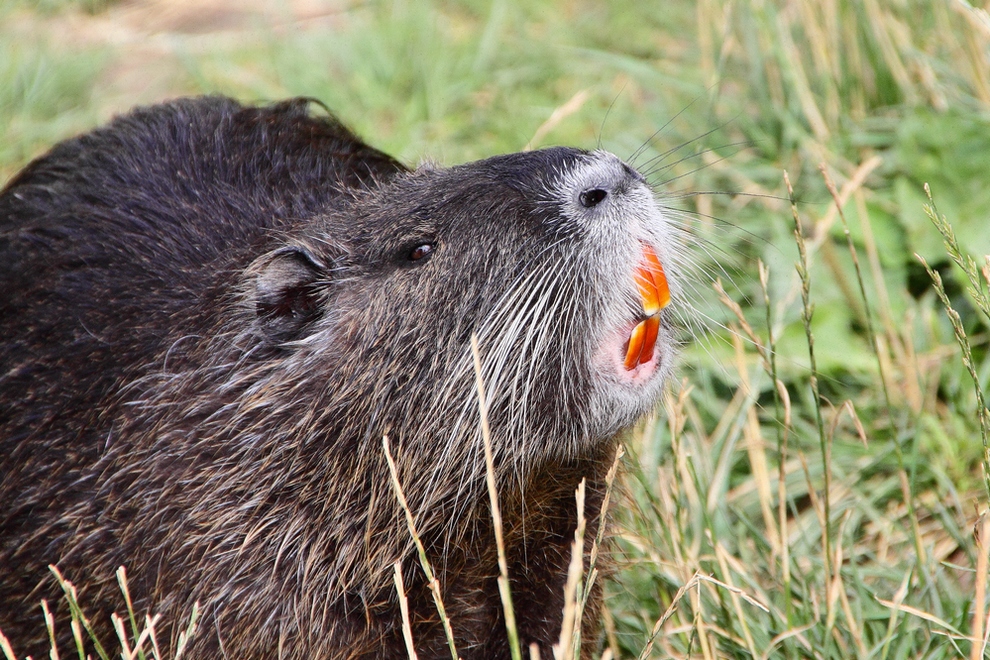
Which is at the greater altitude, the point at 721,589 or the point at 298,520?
the point at 298,520

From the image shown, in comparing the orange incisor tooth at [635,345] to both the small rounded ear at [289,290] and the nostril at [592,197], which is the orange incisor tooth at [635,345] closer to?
the nostril at [592,197]

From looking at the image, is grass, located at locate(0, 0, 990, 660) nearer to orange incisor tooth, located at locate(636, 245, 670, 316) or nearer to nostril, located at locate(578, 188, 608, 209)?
orange incisor tooth, located at locate(636, 245, 670, 316)

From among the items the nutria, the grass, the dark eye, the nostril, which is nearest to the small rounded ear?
the nutria

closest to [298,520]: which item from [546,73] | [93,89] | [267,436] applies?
[267,436]

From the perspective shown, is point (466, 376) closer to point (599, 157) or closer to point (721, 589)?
point (599, 157)

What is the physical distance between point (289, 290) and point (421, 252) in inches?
12.5

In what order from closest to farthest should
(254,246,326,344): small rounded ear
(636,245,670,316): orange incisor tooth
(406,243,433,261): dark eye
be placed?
(636,245,670,316): orange incisor tooth → (406,243,433,261): dark eye → (254,246,326,344): small rounded ear

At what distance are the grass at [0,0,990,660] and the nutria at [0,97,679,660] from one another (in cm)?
38

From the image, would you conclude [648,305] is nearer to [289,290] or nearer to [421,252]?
[421,252]

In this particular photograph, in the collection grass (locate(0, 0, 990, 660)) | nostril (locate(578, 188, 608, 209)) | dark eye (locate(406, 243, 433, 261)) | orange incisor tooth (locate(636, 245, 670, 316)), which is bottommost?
grass (locate(0, 0, 990, 660))

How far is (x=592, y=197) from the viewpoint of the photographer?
2.20m

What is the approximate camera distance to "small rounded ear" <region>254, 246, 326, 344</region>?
2.49m

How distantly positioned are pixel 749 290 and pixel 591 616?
159cm

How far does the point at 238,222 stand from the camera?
289cm
